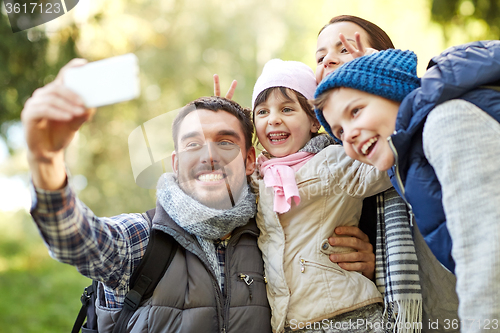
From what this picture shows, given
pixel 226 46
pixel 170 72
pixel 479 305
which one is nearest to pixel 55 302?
pixel 170 72

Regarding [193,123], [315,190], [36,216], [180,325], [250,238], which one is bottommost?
[180,325]

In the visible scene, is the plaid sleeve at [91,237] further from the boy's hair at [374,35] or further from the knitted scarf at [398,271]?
the boy's hair at [374,35]

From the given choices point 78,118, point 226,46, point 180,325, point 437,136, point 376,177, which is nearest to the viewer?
point 78,118

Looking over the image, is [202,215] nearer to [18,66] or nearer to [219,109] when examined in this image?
[219,109]

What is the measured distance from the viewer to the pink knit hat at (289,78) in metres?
2.04

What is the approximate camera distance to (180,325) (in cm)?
151

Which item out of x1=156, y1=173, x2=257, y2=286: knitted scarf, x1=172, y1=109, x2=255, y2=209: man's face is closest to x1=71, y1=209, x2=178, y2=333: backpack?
x1=156, y1=173, x2=257, y2=286: knitted scarf

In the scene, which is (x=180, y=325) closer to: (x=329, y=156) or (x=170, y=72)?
(x=329, y=156)

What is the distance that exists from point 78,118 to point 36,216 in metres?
0.38

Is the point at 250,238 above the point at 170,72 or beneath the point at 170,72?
beneath

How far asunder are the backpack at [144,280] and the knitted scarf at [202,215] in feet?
0.35

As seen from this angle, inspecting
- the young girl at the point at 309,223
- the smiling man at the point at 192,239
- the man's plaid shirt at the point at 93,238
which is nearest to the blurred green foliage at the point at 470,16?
the young girl at the point at 309,223

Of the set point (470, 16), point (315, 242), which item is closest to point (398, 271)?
point (315, 242)

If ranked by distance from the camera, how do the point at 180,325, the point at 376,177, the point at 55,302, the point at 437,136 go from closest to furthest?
the point at 437,136, the point at 180,325, the point at 376,177, the point at 55,302
